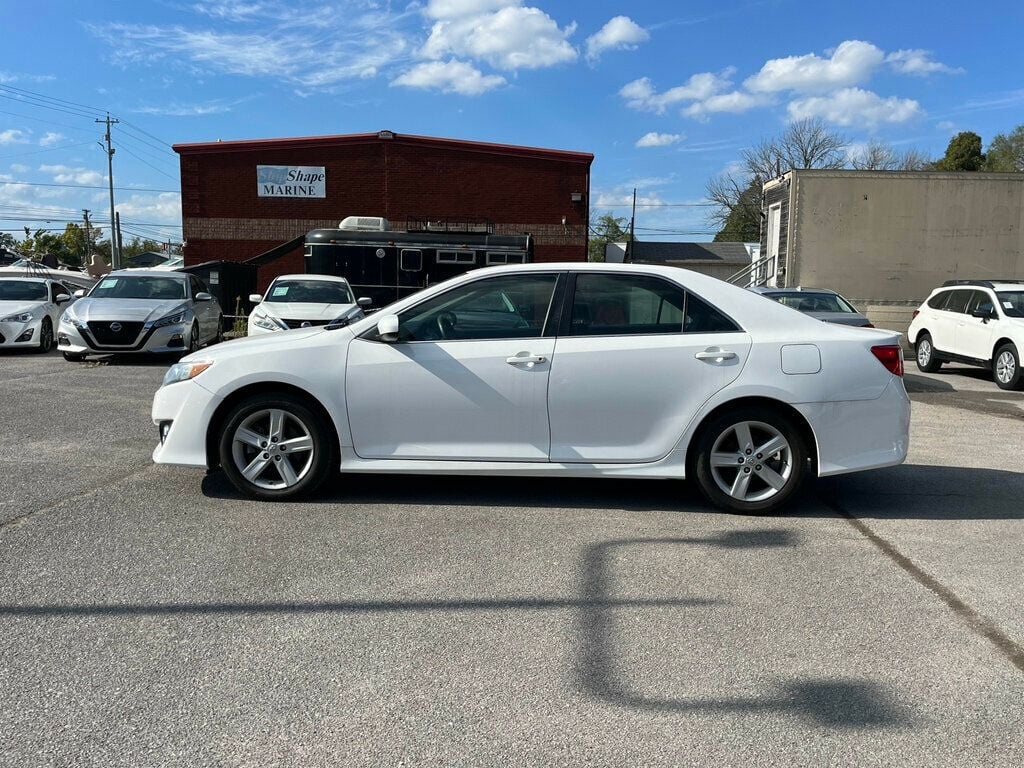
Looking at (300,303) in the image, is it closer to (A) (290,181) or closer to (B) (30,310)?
(B) (30,310)

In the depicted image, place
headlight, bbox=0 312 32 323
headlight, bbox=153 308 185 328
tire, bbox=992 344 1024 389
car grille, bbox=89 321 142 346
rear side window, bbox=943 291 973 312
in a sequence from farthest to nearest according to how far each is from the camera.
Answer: headlight, bbox=0 312 32 323 < rear side window, bbox=943 291 973 312 < headlight, bbox=153 308 185 328 < car grille, bbox=89 321 142 346 < tire, bbox=992 344 1024 389

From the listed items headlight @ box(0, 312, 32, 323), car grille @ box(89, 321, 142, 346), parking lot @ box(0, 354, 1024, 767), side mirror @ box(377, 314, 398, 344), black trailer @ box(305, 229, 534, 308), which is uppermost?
black trailer @ box(305, 229, 534, 308)

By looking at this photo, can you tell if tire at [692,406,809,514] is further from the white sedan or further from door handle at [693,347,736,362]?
the white sedan

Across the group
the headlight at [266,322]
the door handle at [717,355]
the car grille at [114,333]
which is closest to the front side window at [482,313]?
the door handle at [717,355]

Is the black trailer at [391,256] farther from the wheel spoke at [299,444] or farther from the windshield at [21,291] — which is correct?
the wheel spoke at [299,444]

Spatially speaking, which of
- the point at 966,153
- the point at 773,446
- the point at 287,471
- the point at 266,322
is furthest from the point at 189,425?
the point at 966,153

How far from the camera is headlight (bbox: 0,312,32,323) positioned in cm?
1497

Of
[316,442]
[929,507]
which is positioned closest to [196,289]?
[316,442]

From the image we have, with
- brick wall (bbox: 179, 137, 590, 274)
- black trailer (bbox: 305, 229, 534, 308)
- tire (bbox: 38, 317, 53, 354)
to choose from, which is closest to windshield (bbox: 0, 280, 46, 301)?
tire (bbox: 38, 317, 53, 354)

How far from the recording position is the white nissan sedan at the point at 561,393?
17.1ft

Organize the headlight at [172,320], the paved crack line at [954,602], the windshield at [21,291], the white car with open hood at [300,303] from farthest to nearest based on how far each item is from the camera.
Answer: the windshield at [21,291] < the headlight at [172,320] < the white car with open hood at [300,303] < the paved crack line at [954,602]

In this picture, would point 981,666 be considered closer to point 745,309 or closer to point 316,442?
point 745,309

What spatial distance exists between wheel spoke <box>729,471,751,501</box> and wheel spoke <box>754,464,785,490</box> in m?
0.08

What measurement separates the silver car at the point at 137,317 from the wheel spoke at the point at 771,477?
36.2ft
